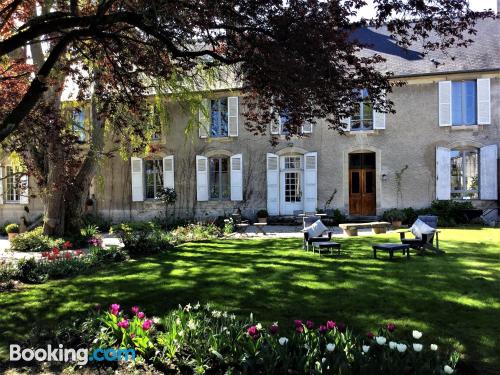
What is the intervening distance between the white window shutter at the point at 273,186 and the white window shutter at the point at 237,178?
114 centimetres

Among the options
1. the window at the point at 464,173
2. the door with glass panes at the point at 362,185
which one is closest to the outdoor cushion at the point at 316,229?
the door with glass panes at the point at 362,185

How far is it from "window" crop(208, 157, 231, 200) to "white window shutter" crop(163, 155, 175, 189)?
1617 millimetres

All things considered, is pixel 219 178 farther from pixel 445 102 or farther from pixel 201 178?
pixel 445 102

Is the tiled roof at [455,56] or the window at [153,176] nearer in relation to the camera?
the tiled roof at [455,56]

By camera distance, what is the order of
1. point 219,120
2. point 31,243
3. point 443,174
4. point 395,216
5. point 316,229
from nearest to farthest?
1. point 316,229
2. point 31,243
3. point 395,216
4. point 443,174
5. point 219,120

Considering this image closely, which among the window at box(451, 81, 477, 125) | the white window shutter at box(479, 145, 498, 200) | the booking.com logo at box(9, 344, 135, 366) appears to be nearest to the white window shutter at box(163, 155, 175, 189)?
the window at box(451, 81, 477, 125)

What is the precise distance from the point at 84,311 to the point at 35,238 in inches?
350

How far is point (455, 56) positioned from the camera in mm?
15867

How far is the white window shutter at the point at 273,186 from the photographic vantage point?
17953mm

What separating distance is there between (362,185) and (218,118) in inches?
262

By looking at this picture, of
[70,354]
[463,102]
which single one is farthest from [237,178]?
[70,354]

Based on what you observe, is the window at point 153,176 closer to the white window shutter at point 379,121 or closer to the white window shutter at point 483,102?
the white window shutter at point 379,121

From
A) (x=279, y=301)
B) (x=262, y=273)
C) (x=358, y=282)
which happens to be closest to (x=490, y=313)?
(x=358, y=282)

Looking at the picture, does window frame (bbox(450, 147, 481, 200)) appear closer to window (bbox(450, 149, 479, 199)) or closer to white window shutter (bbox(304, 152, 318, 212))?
window (bbox(450, 149, 479, 199))
